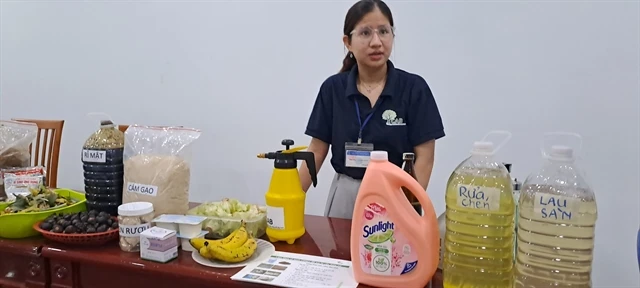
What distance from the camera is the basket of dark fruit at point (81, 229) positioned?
1.09m

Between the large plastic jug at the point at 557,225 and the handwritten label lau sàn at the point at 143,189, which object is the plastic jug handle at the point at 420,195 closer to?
the large plastic jug at the point at 557,225

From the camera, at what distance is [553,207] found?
0.76 metres

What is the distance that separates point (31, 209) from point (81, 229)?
22 centimetres

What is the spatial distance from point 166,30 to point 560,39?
214cm

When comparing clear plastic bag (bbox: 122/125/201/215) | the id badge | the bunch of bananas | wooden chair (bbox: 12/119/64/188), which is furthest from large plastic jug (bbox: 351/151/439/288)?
wooden chair (bbox: 12/119/64/188)

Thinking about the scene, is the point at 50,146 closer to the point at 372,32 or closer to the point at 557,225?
the point at 372,32

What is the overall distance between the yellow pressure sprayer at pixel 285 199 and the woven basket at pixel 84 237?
39 centimetres

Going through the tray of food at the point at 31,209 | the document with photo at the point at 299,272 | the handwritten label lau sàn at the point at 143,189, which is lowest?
the document with photo at the point at 299,272

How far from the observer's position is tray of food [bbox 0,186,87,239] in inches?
45.4

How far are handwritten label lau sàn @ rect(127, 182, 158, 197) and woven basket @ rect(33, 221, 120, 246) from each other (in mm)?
115

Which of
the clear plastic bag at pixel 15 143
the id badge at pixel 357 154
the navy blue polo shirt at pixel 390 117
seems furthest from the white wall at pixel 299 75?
the clear plastic bag at pixel 15 143

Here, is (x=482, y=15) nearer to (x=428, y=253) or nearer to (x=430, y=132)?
(x=430, y=132)

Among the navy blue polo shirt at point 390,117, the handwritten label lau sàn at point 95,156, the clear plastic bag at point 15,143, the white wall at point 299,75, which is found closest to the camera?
the handwritten label lau sàn at point 95,156

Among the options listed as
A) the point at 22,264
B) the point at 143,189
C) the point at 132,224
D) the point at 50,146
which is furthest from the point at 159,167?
the point at 50,146
